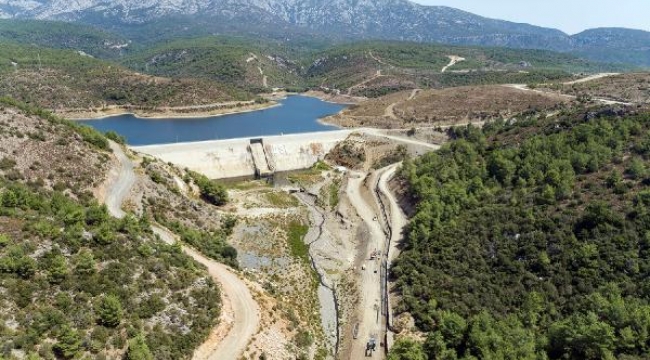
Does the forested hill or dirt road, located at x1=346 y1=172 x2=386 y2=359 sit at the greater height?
the forested hill

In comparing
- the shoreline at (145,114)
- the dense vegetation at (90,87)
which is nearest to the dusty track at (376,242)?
the shoreline at (145,114)

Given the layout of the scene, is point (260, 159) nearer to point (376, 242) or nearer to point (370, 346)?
point (376, 242)

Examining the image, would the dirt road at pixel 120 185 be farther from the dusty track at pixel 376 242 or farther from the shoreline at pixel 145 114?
the shoreline at pixel 145 114

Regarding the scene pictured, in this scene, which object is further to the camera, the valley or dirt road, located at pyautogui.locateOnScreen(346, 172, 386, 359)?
dirt road, located at pyautogui.locateOnScreen(346, 172, 386, 359)

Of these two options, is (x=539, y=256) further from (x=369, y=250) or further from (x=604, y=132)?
(x=604, y=132)

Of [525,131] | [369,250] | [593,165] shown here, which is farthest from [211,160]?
[593,165]

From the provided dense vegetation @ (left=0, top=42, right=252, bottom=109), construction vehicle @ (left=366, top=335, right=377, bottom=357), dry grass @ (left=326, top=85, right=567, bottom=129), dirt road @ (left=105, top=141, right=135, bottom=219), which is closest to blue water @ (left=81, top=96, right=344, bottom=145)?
dense vegetation @ (left=0, top=42, right=252, bottom=109)

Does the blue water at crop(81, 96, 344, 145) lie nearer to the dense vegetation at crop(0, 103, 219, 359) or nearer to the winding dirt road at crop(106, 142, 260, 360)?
the winding dirt road at crop(106, 142, 260, 360)
